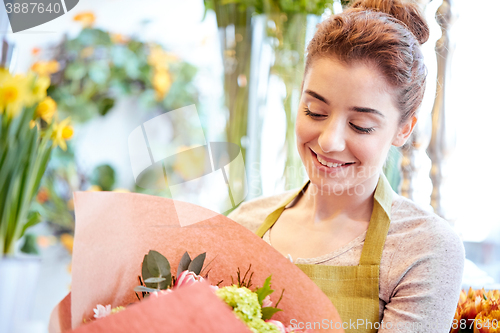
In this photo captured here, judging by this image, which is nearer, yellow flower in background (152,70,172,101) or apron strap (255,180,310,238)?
apron strap (255,180,310,238)

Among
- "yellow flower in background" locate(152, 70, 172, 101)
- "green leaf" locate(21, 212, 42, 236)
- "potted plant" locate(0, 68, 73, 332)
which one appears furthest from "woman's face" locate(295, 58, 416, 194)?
"yellow flower in background" locate(152, 70, 172, 101)

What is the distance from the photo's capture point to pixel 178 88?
5.27 feet

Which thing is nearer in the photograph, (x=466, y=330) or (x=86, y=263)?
(x=86, y=263)

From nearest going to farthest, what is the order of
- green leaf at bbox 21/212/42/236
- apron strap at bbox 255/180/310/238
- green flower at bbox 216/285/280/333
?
green flower at bbox 216/285/280/333 < apron strap at bbox 255/180/310/238 < green leaf at bbox 21/212/42/236

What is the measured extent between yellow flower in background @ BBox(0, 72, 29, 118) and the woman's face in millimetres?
689

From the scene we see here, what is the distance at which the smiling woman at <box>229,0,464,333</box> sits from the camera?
27.0 inches

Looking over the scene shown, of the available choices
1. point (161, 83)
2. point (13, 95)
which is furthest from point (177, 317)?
point (161, 83)

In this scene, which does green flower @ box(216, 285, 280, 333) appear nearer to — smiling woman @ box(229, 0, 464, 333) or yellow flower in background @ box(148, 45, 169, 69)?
smiling woman @ box(229, 0, 464, 333)

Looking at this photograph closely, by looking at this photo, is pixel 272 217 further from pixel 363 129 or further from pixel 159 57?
pixel 159 57

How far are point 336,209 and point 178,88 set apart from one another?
0.96m

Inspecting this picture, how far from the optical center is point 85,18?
1542 millimetres

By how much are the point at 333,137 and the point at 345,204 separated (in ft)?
0.71

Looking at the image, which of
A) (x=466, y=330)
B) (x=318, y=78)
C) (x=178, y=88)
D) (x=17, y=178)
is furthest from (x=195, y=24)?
(x=466, y=330)

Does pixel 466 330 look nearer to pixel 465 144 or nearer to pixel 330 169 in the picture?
pixel 330 169
